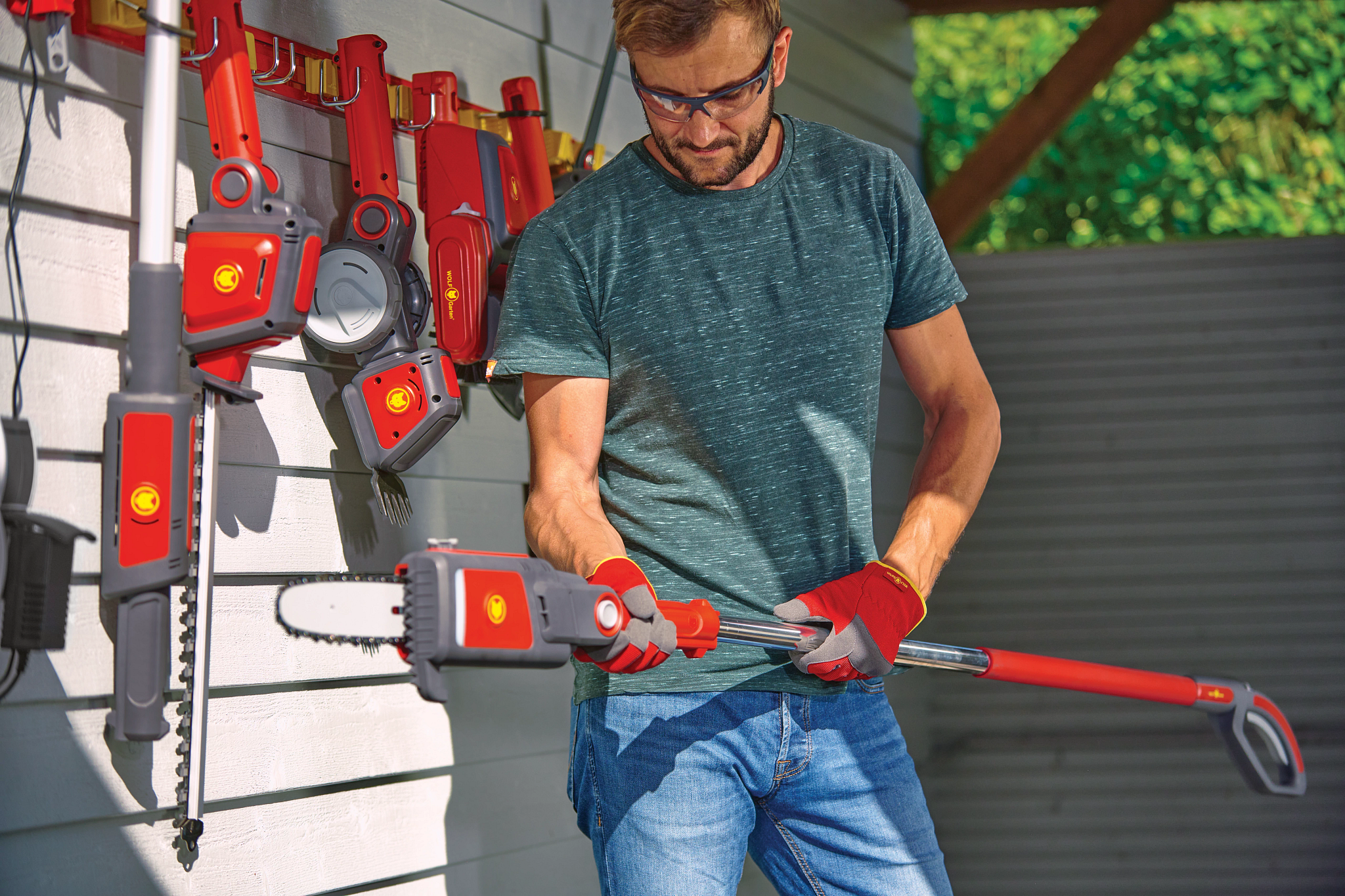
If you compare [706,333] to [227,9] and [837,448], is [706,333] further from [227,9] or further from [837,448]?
[227,9]

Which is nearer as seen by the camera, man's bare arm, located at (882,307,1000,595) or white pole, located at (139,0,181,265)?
white pole, located at (139,0,181,265)

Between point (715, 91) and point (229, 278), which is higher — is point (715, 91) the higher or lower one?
the higher one

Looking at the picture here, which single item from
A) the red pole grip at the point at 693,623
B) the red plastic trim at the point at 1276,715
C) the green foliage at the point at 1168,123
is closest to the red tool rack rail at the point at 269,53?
the red pole grip at the point at 693,623

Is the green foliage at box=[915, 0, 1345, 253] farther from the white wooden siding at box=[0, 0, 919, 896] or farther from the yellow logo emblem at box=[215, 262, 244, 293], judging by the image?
the yellow logo emblem at box=[215, 262, 244, 293]

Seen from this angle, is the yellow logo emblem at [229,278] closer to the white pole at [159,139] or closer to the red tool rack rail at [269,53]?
the white pole at [159,139]

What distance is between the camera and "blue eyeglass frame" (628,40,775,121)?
134 cm

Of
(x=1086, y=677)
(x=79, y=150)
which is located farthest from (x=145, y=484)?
(x=1086, y=677)

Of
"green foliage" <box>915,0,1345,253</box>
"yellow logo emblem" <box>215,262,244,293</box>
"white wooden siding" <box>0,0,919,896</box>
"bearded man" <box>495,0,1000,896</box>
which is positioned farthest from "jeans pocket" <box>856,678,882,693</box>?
"green foliage" <box>915,0,1345,253</box>

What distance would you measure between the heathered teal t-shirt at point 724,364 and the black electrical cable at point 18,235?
573 mm

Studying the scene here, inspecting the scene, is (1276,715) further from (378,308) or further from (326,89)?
(326,89)

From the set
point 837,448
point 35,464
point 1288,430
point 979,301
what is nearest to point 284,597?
point 35,464

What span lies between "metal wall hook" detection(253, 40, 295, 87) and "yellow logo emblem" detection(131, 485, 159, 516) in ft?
2.12

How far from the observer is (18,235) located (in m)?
1.36

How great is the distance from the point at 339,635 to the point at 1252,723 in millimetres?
1874
